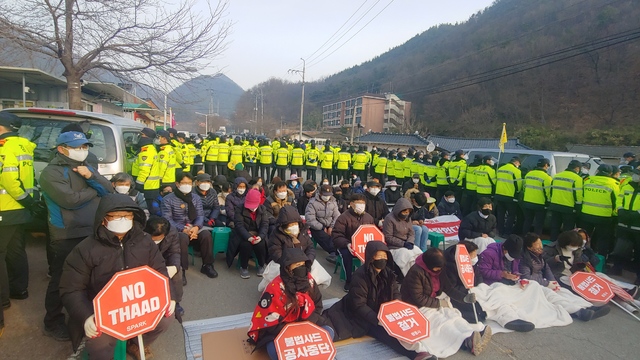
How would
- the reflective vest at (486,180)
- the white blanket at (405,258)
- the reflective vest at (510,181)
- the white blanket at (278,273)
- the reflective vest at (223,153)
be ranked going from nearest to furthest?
the white blanket at (278,273) → the white blanket at (405,258) → the reflective vest at (510,181) → the reflective vest at (486,180) → the reflective vest at (223,153)

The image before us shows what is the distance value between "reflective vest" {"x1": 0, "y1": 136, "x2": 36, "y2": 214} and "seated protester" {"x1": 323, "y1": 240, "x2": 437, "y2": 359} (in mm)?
3256

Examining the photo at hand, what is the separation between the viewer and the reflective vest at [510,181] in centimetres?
753

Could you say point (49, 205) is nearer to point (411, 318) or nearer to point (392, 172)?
point (411, 318)

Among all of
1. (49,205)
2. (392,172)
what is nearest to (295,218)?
(49,205)

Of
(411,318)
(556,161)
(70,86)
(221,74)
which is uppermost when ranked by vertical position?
(221,74)

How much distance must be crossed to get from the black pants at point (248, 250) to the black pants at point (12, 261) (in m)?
2.41

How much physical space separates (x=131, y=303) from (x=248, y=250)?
2.48m

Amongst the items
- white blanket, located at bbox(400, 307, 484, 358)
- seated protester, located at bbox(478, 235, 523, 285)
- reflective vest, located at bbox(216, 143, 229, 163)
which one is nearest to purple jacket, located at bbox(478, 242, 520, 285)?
seated protester, located at bbox(478, 235, 523, 285)

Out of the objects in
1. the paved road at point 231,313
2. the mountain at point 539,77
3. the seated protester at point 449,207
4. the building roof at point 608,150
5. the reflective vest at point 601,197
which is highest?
the mountain at point 539,77

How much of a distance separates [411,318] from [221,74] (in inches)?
293

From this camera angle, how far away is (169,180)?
240 inches

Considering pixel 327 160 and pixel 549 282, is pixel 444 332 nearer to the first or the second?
pixel 549 282

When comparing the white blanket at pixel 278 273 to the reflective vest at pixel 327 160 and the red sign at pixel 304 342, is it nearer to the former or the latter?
the red sign at pixel 304 342

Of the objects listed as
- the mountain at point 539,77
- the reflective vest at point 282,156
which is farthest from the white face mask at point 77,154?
the mountain at point 539,77
